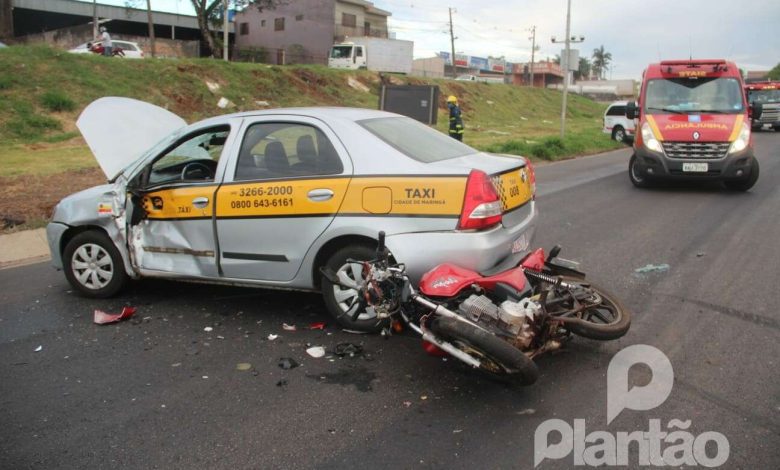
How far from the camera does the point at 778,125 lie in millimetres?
31484

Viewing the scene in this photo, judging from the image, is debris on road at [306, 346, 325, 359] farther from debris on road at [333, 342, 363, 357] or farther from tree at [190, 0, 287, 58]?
tree at [190, 0, 287, 58]

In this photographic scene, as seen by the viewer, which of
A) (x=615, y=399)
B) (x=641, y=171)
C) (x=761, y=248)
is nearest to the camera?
(x=615, y=399)

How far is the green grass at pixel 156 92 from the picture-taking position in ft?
61.2

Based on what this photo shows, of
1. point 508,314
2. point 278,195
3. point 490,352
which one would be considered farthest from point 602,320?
point 278,195

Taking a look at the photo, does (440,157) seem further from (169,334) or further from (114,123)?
(114,123)

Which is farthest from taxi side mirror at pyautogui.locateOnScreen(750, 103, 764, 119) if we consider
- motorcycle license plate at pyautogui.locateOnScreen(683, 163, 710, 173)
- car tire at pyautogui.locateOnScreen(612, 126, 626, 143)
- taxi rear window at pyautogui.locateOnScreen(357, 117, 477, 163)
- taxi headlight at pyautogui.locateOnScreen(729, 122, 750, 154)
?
car tire at pyautogui.locateOnScreen(612, 126, 626, 143)

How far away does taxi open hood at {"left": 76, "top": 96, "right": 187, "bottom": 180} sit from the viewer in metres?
5.58

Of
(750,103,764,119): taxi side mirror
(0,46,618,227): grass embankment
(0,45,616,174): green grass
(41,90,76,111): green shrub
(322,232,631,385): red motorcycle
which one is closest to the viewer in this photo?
(322,232,631,385): red motorcycle

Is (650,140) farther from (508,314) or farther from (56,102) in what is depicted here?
(56,102)

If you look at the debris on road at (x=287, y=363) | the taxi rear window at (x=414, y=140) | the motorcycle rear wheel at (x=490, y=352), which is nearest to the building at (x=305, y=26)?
the taxi rear window at (x=414, y=140)

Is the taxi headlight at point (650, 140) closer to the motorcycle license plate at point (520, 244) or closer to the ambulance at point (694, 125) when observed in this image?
the ambulance at point (694, 125)

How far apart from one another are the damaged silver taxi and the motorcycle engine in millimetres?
419

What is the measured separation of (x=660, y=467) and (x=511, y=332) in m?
1.03

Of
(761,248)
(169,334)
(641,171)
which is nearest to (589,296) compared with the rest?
(169,334)
